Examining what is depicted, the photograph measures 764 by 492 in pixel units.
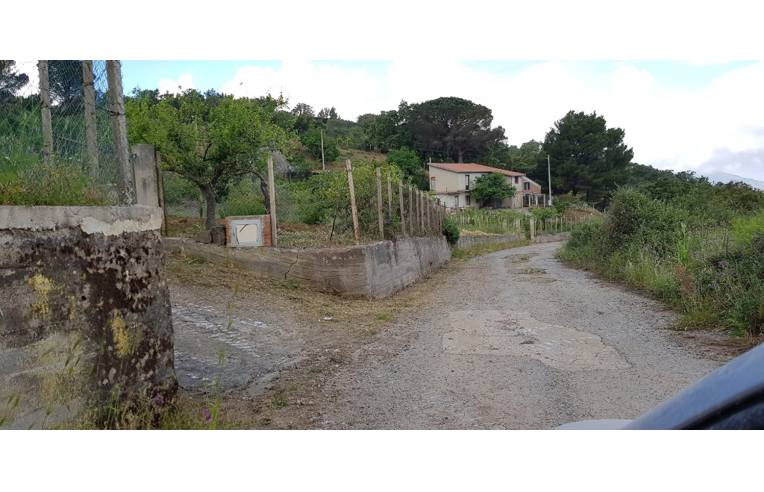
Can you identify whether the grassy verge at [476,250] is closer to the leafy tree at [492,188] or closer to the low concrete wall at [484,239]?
the low concrete wall at [484,239]

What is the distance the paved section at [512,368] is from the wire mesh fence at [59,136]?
219 centimetres

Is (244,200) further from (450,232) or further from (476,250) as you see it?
(476,250)

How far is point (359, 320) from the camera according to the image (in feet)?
24.1

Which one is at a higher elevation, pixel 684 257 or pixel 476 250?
pixel 684 257

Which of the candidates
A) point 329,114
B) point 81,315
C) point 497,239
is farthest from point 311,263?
point 329,114

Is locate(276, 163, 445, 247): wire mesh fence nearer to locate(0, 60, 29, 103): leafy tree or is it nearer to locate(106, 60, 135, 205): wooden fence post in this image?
locate(106, 60, 135, 205): wooden fence post

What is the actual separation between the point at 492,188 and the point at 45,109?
43.6 m

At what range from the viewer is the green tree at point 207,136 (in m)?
10.3

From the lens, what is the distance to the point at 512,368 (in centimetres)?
509

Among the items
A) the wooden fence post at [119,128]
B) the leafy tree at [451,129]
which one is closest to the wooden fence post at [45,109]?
the wooden fence post at [119,128]

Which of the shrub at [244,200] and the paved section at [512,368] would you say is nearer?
the paved section at [512,368]

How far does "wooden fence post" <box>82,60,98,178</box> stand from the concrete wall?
1367 mm

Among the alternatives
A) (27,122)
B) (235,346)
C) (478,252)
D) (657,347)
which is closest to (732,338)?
(657,347)

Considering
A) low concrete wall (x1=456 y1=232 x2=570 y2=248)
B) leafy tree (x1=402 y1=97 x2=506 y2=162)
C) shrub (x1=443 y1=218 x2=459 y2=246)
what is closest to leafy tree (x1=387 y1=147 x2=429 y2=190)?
leafy tree (x1=402 y1=97 x2=506 y2=162)
